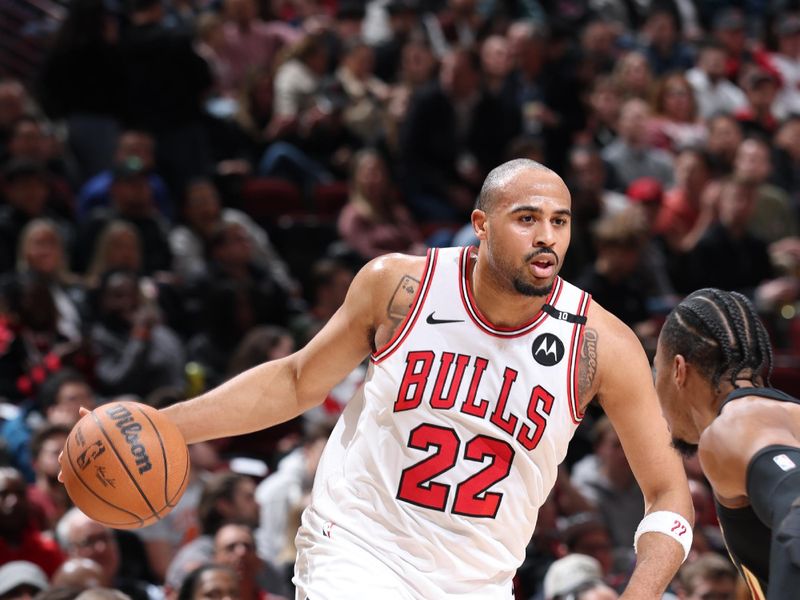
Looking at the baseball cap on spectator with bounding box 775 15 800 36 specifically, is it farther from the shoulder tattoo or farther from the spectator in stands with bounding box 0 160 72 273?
the shoulder tattoo

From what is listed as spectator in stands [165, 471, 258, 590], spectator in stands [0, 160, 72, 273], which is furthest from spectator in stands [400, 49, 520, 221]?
spectator in stands [165, 471, 258, 590]

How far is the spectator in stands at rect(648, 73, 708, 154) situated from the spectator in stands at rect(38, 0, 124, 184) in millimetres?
5093

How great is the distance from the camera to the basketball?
4.26 m

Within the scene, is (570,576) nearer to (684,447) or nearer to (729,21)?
(684,447)

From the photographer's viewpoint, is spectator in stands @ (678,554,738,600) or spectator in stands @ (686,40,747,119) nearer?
spectator in stands @ (678,554,738,600)

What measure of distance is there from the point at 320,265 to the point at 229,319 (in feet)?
2.75

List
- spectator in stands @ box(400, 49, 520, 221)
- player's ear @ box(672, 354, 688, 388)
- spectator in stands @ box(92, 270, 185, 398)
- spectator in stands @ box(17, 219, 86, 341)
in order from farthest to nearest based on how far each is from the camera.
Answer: spectator in stands @ box(400, 49, 520, 221) < spectator in stands @ box(17, 219, 86, 341) < spectator in stands @ box(92, 270, 185, 398) < player's ear @ box(672, 354, 688, 388)

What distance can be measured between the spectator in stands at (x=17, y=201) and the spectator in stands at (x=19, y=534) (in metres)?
2.52

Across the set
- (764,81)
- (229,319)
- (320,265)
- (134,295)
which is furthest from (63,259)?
(764,81)

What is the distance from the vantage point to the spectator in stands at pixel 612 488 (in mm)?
8156

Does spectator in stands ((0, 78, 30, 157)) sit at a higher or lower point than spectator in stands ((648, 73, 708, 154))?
lower

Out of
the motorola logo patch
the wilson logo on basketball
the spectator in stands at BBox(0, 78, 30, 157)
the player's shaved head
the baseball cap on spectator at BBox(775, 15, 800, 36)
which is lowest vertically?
the spectator in stands at BBox(0, 78, 30, 157)

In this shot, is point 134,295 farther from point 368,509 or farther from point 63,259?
point 368,509

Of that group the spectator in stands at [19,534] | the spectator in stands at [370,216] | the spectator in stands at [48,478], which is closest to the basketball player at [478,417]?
the spectator in stands at [19,534]
